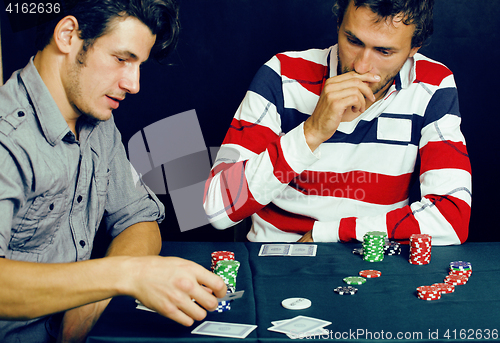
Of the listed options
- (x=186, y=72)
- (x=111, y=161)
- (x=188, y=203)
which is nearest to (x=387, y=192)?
(x=111, y=161)

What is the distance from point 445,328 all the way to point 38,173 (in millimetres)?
1075

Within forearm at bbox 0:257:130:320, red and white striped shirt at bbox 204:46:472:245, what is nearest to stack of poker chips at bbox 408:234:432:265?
red and white striped shirt at bbox 204:46:472:245

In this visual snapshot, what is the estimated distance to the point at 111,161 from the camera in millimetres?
1667

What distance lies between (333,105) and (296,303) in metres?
0.83

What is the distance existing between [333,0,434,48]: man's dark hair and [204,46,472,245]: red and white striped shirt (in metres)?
0.15

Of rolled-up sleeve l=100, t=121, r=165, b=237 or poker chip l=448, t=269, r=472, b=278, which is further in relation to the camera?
rolled-up sleeve l=100, t=121, r=165, b=237

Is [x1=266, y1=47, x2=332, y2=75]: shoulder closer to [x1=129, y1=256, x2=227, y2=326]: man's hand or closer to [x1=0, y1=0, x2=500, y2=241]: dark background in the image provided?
[x1=0, y1=0, x2=500, y2=241]: dark background

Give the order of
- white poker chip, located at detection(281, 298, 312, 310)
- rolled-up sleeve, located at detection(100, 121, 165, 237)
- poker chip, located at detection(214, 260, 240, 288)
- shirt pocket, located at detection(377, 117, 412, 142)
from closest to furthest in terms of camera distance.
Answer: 1. white poker chip, located at detection(281, 298, 312, 310)
2. poker chip, located at detection(214, 260, 240, 288)
3. rolled-up sleeve, located at detection(100, 121, 165, 237)
4. shirt pocket, located at detection(377, 117, 412, 142)

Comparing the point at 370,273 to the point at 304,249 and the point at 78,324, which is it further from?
the point at 78,324

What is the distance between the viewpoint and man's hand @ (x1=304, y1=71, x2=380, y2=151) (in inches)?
68.2

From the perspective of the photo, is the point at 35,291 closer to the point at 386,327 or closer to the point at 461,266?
the point at 386,327

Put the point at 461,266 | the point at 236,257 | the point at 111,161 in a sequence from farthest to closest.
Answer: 1. the point at 111,161
2. the point at 236,257
3. the point at 461,266

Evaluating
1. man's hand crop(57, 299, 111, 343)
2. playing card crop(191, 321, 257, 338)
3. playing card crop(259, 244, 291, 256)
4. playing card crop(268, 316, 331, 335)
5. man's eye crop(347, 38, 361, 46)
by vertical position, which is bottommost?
A: man's hand crop(57, 299, 111, 343)

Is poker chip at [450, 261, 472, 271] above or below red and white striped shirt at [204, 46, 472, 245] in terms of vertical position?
below
